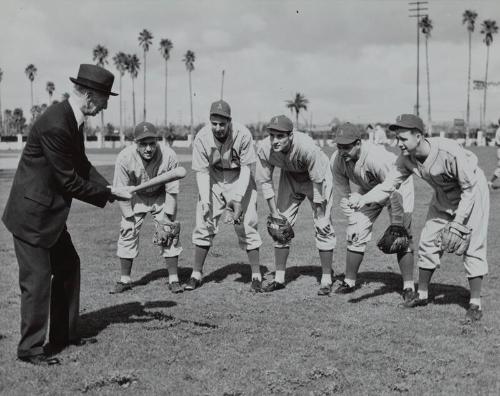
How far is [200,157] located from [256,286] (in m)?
1.87

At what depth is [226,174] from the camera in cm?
836

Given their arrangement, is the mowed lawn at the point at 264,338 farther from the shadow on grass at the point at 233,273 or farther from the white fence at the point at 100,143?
the white fence at the point at 100,143

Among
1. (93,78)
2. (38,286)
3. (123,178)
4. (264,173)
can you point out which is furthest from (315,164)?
(38,286)

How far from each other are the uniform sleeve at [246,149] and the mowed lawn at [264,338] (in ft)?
5.66

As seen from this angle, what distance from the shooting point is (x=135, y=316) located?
6.83m

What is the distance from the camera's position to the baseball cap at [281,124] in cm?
750

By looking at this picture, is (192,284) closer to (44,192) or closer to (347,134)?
(347,134)

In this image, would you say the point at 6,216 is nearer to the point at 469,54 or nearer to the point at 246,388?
the point at 246,388

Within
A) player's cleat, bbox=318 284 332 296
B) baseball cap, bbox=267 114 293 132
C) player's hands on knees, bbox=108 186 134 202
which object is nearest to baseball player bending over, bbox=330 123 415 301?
player's cleat, bbox=318 284 332 296

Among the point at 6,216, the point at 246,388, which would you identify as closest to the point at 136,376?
the point at 246,388

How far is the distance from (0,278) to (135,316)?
2793 millimetres

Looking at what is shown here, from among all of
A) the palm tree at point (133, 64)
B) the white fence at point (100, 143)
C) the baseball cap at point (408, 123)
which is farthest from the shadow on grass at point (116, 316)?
the palm tree at point (133, 64)

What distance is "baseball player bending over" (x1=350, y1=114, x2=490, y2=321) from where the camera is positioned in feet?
20.9

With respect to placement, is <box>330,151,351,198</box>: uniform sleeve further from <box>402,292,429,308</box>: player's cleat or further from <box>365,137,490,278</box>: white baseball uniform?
<box>402,292,429,308</box>: player's cleat
